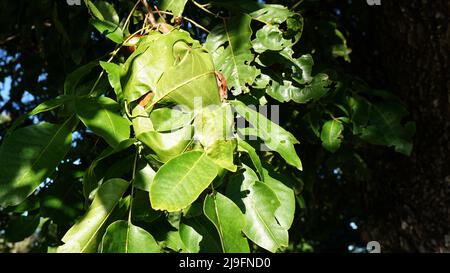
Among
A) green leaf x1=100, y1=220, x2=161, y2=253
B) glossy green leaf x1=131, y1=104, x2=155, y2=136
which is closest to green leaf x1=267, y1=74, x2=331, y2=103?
glossy green leaf x1=131, y1=104, x2=155, y2=136

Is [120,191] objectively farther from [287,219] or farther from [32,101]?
[32,101]

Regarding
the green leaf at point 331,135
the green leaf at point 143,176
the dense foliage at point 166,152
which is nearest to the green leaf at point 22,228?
the dense foliage at point 166,152

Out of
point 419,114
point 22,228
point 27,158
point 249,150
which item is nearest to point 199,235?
point 249,150

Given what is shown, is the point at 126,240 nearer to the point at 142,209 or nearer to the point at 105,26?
the point at 142,209

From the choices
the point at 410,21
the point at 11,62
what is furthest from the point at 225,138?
the point at 11,62

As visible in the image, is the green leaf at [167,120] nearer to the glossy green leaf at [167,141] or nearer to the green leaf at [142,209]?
the glossy green leaf at [167,141]
